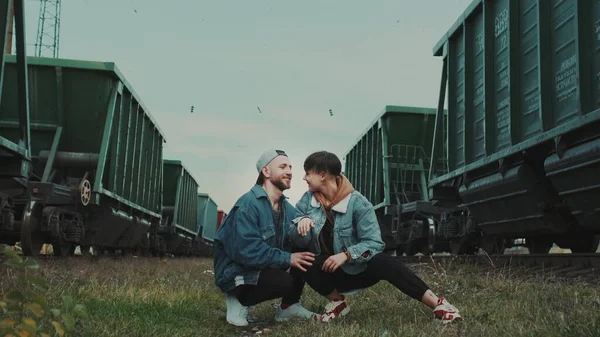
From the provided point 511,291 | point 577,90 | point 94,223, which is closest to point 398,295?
point 511,291

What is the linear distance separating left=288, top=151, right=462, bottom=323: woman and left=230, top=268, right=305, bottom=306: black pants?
158 mm

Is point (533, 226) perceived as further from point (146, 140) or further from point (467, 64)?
point (146, 140)

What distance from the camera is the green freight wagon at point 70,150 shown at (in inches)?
355

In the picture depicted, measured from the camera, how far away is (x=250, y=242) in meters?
3.76

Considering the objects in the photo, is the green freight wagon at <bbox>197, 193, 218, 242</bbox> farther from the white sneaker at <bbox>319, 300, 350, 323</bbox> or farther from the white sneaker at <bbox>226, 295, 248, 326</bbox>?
the white sneaker at <bbox>319, 300, 350, 323</bbox>

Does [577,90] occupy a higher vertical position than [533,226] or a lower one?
higher

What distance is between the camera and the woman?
374cm

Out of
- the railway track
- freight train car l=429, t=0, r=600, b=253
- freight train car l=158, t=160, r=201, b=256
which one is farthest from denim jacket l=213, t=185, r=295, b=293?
freight train car l=158, t=160, r=201, b=256

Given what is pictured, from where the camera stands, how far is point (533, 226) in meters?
7.88

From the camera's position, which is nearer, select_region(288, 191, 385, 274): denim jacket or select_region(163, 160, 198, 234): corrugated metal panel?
select_region(288, 191, 385, 274): denim jacket

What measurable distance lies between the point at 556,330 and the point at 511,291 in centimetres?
212

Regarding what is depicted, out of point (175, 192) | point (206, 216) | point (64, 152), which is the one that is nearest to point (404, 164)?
point (64, 152)

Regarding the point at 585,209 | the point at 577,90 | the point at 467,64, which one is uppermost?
the point at 467,64

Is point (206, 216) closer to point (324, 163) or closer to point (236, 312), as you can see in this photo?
point (236, 312)
